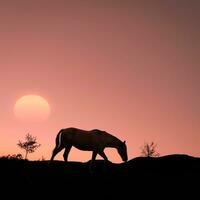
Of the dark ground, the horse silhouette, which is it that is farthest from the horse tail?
the dark ground

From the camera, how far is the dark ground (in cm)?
1558

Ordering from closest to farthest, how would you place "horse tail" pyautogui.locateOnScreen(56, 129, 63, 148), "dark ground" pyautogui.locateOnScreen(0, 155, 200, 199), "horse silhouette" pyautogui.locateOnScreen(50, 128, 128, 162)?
"dark ground" pyautogui.locateOnScreen(0, 155, 200, 199), "horse silhouette" pyautogui.locateOnScreen(50, 128, 128, 162), "horse tail" pyautogui.locateOnScreen(56, 129, 63, 148)

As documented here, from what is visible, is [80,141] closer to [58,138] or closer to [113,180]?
[58,138]

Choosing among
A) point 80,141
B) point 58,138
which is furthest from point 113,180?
point 58,138

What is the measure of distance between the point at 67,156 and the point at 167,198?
9509 millimetres

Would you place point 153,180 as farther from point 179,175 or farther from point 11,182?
point 11,182

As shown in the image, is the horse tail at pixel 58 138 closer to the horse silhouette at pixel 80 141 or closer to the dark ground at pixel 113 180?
the horse silhouette at pixel 80 141

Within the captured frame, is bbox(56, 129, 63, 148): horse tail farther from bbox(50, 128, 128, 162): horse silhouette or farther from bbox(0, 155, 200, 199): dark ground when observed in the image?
bbox(0, 155, 200, 199): dark ground

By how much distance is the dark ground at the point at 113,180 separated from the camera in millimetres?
15578

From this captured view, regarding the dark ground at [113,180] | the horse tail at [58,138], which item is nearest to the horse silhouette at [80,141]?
the horse tail at [58,138]

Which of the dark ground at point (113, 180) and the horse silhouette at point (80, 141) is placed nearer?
the dark ground at point (113, 180)

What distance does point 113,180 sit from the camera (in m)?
18.6

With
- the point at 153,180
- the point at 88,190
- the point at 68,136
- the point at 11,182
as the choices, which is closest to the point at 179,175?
the point at 153,180

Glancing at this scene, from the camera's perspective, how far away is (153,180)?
18.4 metres
